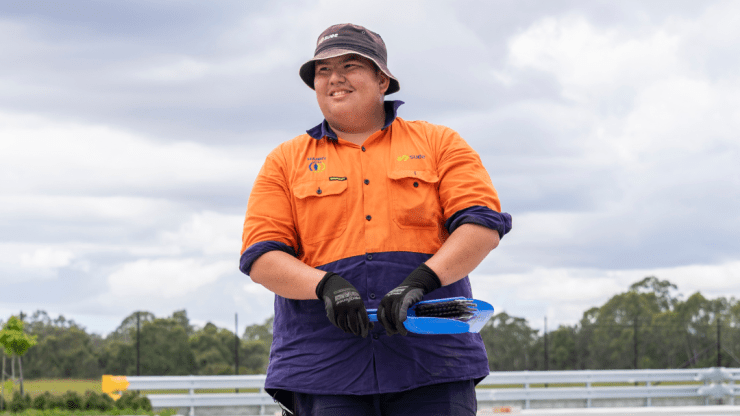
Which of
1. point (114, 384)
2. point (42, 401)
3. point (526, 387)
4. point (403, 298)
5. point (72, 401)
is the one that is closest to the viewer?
point (403, 298)

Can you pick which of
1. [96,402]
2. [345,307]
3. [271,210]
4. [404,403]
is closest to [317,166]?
[271,210]

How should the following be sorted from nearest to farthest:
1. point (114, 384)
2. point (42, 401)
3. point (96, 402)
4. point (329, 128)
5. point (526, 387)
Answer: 1. point (329, 128)
2. point (96, 402)
3. point (42, 401)
4. point (114, 384)
5. point (526, 387)

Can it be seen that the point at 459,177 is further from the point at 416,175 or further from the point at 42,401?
the point at 42,401

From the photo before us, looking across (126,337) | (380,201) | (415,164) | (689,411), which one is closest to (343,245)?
(380,201)

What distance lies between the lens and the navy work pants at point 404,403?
2410 mm

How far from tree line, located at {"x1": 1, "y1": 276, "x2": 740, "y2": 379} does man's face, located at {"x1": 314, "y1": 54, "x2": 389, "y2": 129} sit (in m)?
17.6

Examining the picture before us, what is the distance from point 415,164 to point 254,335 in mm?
→ 22791

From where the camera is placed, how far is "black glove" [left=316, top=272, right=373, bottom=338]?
2264 millimetres

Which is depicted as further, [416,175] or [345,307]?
[416,175]

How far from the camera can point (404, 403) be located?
7.95ft

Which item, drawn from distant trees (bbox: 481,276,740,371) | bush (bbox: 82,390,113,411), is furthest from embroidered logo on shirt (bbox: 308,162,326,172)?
distant trees (bbox: 481,276,740,371)

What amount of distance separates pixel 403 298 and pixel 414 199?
0.41 m

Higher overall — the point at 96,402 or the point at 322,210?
the point at 322,210

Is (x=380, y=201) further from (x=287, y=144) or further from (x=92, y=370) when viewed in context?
(x=92, y=370)
